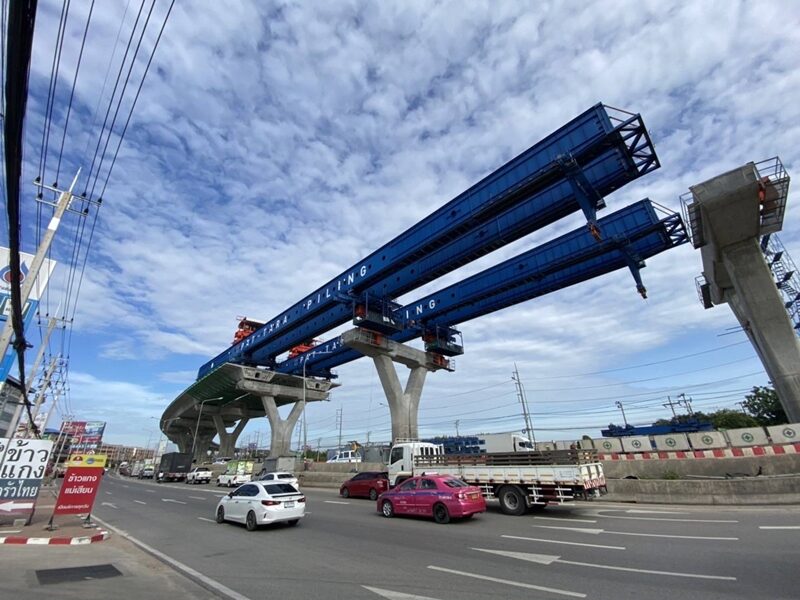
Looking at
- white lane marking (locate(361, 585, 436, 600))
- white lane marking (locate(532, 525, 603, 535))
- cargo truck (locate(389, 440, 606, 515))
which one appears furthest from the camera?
cargo truck (locate(389, 440, 606, 515))

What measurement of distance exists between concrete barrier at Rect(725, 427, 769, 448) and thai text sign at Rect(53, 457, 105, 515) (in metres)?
26.6

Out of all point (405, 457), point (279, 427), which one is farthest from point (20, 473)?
point (279, 427)

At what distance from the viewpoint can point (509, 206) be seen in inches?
802

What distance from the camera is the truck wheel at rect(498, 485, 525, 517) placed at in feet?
46.3

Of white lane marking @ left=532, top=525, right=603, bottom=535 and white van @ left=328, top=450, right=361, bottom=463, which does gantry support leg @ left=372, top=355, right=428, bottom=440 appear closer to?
white van @ left=328, top=450, right=361, bottom=463

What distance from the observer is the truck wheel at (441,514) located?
12797 mm

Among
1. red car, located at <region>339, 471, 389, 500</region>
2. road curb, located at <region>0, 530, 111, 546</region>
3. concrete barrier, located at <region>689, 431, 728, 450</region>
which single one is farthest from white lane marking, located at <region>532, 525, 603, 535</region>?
concrete barrier, located at <region>689, 431, 728, 450</region>

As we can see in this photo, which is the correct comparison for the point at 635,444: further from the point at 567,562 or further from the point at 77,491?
the point at 77,491

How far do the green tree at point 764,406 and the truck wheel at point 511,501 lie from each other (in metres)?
60.6

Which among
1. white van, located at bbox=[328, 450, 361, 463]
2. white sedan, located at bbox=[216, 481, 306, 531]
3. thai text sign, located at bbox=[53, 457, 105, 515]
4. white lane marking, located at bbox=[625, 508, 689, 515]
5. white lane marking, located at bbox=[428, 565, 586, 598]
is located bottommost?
white lane marking, located at bbox=[428, 565, 586, 598]

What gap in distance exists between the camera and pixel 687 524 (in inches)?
432

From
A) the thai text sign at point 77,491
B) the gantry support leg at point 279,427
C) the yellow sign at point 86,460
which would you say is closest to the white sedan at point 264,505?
the thai text sign at point 77,491

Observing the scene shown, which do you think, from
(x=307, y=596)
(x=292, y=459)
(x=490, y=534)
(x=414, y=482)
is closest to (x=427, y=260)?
(x=414, y=482)

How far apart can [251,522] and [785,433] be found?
2287 cm
